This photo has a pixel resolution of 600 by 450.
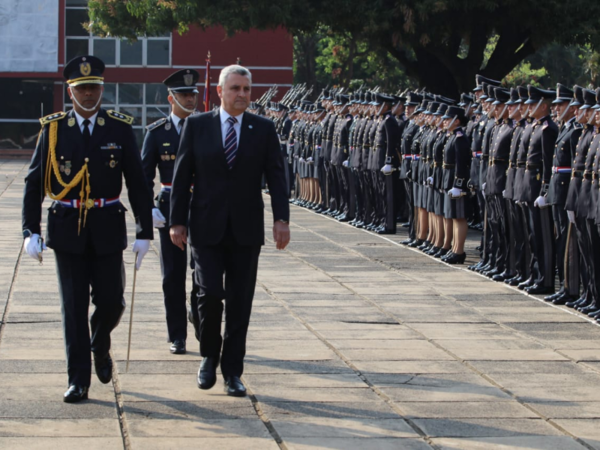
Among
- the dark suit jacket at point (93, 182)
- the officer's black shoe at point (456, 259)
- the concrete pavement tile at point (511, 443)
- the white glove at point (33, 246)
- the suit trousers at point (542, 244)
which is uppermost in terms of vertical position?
the dark suit jacket at point (93, 182)

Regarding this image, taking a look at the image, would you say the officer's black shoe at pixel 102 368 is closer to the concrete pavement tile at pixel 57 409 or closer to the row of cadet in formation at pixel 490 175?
the concrete pavement tile at pixel 57 409

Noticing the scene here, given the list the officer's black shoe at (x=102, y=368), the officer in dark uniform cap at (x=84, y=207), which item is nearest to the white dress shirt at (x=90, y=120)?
the officer in dark uniform cap at (x=84, y=207)

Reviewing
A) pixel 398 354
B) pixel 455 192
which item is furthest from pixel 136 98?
pixel 398 354

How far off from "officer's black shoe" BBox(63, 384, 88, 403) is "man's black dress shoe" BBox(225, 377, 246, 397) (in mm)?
819

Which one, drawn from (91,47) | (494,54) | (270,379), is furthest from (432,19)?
(91,47)

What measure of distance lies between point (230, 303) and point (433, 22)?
56.9ft

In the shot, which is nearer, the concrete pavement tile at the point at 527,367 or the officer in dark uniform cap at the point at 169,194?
the concrete pavement tile at the point at 527,367

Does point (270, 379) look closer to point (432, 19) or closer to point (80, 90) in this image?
point (80, 90)

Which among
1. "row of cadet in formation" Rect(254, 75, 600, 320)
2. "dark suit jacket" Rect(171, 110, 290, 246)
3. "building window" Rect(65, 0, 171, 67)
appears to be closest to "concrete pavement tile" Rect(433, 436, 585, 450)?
"dark suit jacket" Rect(171, 110, 290, 246)

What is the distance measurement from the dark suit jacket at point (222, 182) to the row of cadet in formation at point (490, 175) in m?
4.01

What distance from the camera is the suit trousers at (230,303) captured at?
264 inches

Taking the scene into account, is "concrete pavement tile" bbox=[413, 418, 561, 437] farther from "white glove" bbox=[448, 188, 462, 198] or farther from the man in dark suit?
"white glove" bbox=[448, 188, 462, 198]

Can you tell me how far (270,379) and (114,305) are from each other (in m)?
1.09

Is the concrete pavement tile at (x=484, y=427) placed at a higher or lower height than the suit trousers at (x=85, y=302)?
lower
